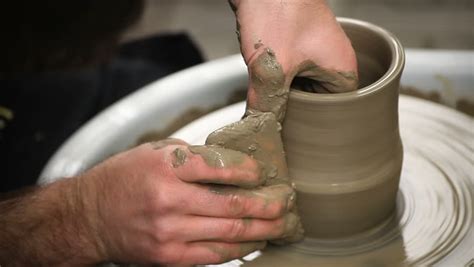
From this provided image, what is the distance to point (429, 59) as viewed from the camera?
1.76 meters

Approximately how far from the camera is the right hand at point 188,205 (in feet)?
3.57

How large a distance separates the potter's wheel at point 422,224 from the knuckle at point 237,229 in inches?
5.6

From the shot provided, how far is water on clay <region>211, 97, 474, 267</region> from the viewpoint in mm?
1222

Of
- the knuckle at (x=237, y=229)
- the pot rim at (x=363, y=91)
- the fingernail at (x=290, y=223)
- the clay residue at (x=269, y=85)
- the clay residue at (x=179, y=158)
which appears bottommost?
the fingernail at (x=290, y=223)

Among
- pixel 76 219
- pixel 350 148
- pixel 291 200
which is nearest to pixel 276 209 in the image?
pixel 291 200

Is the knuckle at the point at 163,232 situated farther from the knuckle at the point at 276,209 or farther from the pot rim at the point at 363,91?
the pot rim at the point at 363,91

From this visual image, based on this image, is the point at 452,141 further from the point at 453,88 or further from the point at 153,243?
the point at 153,243

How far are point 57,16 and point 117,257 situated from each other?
1.26m

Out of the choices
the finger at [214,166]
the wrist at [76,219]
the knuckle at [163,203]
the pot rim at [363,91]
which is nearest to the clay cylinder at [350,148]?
the pot rim at [363,91]

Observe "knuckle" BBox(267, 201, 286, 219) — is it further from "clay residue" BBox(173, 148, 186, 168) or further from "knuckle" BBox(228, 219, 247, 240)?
"clay residue" BBox(173, 148, 186, 168)

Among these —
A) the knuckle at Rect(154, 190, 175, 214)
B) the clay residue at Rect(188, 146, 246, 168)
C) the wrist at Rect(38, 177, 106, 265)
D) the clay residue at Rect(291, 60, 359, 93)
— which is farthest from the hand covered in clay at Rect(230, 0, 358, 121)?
the wrist at Rect(38, 177, 106, 265)

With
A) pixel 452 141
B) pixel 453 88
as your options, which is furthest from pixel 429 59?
pixel 452 141

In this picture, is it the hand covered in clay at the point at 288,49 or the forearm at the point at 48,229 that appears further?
the forearm at the point at 48,229

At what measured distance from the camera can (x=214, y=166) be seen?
107 centimetres
